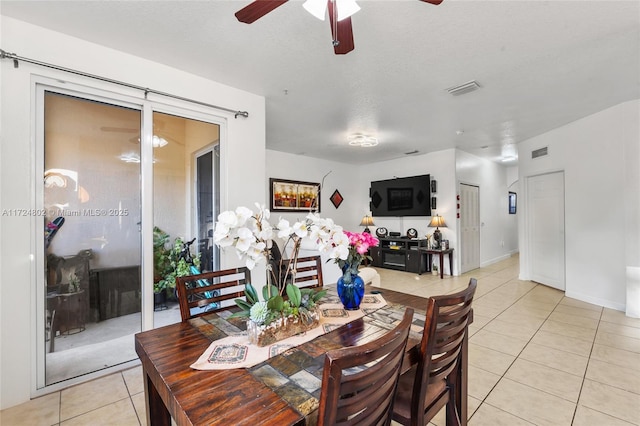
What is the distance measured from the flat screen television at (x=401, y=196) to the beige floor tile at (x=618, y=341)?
3.39 meters

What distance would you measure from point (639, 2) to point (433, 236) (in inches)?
174

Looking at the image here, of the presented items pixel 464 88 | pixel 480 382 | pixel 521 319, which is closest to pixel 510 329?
pixel 521 319

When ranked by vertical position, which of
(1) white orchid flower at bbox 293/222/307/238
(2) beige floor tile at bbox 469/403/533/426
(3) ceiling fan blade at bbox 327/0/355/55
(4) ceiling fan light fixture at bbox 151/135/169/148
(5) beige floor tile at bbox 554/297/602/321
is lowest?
(2) beige floor tile at bbox 469/403/533/426

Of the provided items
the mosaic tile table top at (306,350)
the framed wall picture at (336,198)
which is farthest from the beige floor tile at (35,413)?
the framed wall picture at (336,198)

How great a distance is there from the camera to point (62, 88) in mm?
2135

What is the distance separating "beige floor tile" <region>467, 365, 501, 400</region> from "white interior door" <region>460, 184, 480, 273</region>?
12.7 ft

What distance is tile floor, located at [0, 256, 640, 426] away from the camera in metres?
1.78

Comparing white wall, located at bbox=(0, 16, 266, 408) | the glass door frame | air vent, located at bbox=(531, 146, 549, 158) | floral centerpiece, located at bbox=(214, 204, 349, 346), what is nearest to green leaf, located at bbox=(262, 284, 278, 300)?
floral centerpiece, located at bbox=(214, 204, 349, 346)

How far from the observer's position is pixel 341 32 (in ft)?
5.02

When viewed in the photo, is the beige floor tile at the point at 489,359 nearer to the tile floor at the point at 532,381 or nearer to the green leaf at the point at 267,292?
the tile floor at the point at 532,381

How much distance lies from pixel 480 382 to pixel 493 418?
1.28 feet

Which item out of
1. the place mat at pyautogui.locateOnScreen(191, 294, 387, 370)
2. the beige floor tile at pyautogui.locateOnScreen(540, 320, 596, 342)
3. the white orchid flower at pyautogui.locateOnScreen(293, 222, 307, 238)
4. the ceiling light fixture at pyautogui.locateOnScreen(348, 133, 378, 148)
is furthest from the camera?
the ceiling light fixture at pyautogui.locateOnScreen(348, 133, 378, 148)

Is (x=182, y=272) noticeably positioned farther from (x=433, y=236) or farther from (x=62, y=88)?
(x=433, y=236)

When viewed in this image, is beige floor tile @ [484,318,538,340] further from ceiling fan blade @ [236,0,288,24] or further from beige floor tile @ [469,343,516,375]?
ceiling fan blade @ [236,0,288,24]
